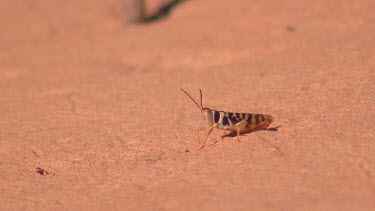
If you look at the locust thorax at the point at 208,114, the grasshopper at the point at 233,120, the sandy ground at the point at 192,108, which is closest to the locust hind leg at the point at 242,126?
the grasshopper at the point at 233,120

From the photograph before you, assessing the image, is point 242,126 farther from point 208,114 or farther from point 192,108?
point 192,108

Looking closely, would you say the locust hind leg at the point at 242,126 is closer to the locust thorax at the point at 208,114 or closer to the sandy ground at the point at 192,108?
the sandy ground at the point at 192,108

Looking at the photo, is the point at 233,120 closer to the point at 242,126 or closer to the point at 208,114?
the point at 242,126

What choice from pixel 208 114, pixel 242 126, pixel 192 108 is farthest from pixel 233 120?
pixel 192 108

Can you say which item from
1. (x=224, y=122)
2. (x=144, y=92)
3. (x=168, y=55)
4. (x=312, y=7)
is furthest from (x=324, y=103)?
(x=312, y=7)

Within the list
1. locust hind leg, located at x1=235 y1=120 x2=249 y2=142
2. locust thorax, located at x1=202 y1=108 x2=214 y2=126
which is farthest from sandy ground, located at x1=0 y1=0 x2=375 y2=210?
locust thorax, located at x1=202 y1=108 x2=214 y2=126

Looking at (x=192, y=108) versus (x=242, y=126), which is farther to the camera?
(x=192, y=108)

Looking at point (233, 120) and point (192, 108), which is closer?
point (233, 120)

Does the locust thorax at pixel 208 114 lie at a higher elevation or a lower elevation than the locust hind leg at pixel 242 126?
higher
